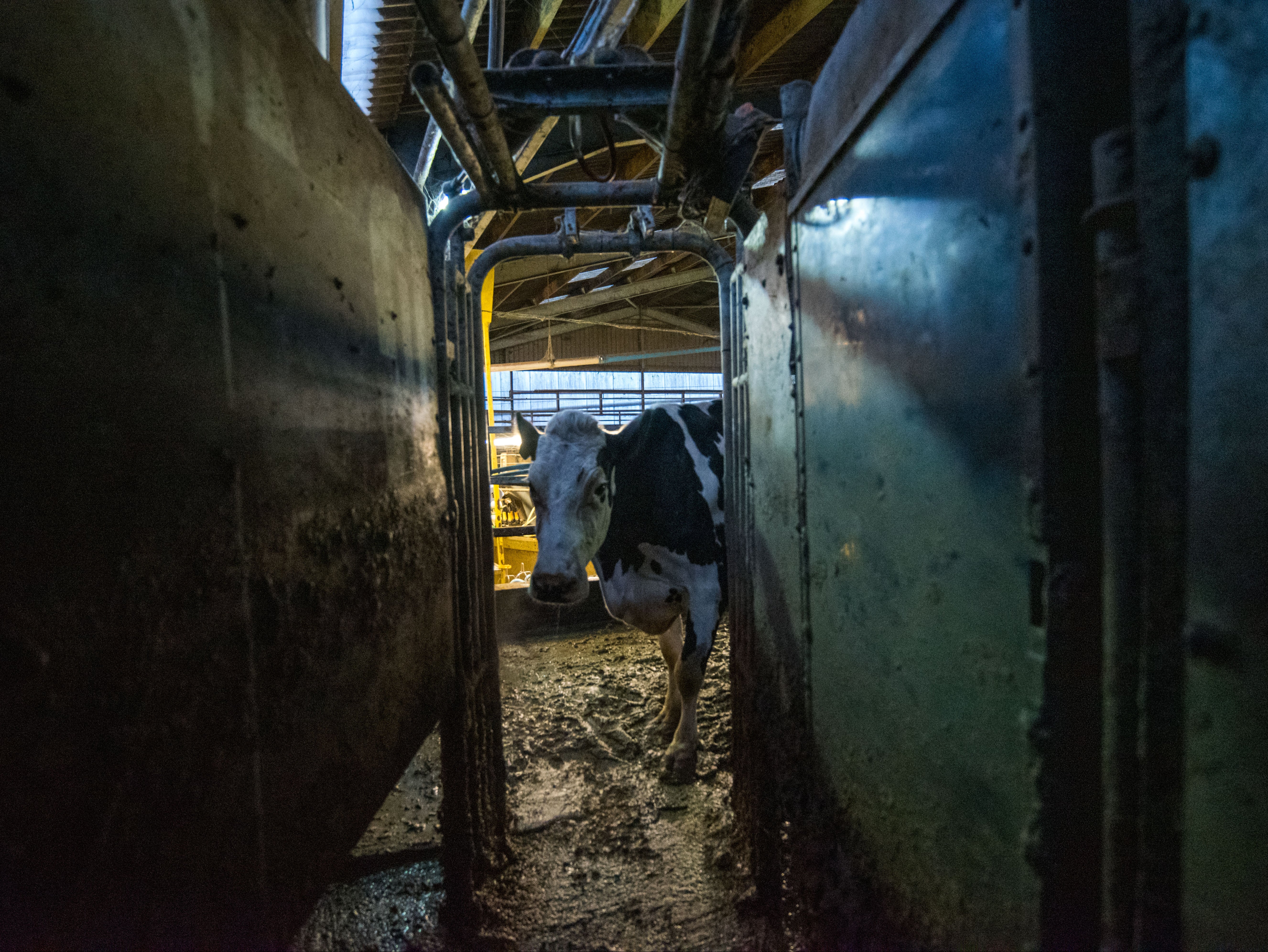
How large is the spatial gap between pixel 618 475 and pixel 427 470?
183cm

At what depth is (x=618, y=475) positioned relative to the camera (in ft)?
12.4

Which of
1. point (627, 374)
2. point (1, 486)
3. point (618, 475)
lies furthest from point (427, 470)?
point (627, 374)

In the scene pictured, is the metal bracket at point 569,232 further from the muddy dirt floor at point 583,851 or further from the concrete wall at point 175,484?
the muddy dirt floor at point 583,851

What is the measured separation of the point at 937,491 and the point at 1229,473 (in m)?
0.43

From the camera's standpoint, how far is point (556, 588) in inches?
123

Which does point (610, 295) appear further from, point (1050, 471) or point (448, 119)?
point (1050, 471)

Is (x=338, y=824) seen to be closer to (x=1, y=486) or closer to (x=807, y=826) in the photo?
(x=1, y=486)

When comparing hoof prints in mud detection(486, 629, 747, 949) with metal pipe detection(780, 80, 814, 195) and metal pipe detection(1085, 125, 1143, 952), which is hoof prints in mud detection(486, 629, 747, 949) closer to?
metal pipe detection(1085, 125, 1143, 952)

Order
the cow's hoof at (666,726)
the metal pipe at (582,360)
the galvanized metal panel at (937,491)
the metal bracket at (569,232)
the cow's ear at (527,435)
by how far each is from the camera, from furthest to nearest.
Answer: the metal pipe at (582,360), the cow's ear at (527,435), the cow's hoof at (666,726), the metal bracket at (569,232), the galvanized metal panel at (937,491)

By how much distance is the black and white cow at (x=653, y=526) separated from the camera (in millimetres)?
3330

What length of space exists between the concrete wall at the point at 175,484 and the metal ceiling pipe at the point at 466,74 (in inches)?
13.1

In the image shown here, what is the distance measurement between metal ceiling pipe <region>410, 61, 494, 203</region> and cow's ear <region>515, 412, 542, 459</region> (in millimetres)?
1984

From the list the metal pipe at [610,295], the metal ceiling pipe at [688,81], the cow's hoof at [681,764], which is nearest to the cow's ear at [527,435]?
the cow's hoof at [681,764]

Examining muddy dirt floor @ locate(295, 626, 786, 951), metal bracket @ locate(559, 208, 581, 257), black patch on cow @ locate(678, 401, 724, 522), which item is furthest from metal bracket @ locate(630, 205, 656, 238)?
muddy dirt floor @ locate(295, 626, 786, 951)
